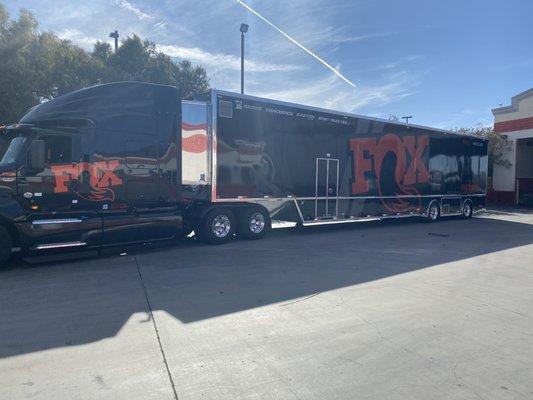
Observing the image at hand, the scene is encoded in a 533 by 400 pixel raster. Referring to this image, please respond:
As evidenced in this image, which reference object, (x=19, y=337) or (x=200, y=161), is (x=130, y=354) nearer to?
(x=19, y=337)

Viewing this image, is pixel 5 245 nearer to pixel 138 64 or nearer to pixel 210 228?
pixel 210 228

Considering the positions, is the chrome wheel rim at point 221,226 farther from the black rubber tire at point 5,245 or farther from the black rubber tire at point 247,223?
the black rubber tire at point 5,245

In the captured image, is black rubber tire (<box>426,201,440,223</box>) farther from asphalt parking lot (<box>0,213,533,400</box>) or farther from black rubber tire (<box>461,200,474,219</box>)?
asphalt parking lot (<box>0,213,533,400</box>)

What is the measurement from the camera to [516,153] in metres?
31.6

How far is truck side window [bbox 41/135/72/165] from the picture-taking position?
8688mm

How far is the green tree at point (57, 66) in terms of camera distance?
17672mm

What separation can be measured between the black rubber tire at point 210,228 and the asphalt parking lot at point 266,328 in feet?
4.65

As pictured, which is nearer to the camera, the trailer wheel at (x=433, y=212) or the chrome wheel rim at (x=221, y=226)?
the chrome wheel rim at (x=221, y=226)

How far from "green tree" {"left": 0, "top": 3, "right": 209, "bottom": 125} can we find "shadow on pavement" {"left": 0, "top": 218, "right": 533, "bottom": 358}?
10.9 metres

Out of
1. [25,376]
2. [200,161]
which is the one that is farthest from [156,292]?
[200,161]

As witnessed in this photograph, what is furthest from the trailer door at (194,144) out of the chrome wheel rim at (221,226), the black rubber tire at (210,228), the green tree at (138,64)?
the green tree at (138,64)

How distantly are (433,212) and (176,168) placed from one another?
12359mm

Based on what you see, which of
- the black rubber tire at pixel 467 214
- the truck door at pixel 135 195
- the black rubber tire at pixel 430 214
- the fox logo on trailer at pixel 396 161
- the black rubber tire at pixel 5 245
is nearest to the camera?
the black rubber tire at pixel 5 245

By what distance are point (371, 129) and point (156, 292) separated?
10.6m
